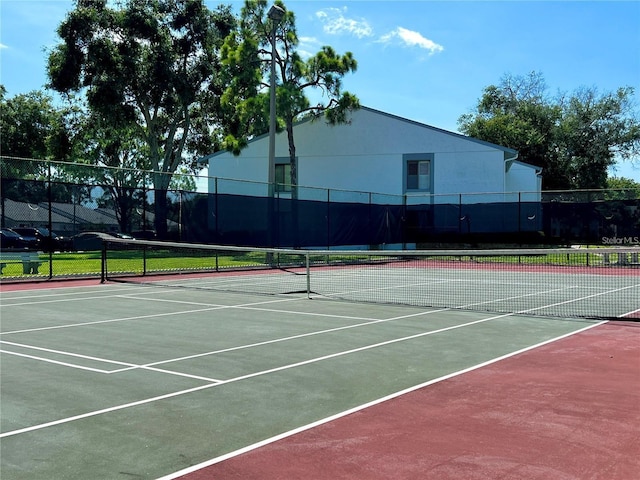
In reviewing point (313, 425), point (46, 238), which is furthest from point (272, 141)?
point (313, 425)

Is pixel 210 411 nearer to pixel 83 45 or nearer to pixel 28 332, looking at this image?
pixel 28 332

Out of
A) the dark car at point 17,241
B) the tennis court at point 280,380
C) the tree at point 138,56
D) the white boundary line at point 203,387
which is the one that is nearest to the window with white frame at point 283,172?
the tree at point 138,56

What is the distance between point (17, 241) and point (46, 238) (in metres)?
0.77

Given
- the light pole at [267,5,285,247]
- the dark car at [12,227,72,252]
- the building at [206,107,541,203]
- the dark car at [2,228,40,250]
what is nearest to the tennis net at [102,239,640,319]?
the dark car at [12,227,72,252]

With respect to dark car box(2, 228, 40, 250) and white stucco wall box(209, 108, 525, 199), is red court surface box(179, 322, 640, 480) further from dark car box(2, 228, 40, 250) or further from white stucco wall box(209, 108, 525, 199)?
white stucco wall box(209, 108, 525, 199)

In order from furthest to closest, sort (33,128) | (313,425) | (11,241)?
(33,128) → (11,241) → (313,425)

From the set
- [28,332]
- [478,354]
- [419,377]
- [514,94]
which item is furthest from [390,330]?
[514,94]

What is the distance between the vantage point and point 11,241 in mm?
17578

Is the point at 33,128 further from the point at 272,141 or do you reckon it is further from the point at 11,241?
the point at 11,241

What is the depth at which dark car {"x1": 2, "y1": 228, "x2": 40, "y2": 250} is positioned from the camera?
17.1m

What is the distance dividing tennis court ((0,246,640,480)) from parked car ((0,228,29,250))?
460 centimetres

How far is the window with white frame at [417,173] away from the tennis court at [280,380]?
22.6 meters

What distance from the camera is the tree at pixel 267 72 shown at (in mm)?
30870

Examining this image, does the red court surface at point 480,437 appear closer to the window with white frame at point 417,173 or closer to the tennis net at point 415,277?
the tennis net at point 415,277
